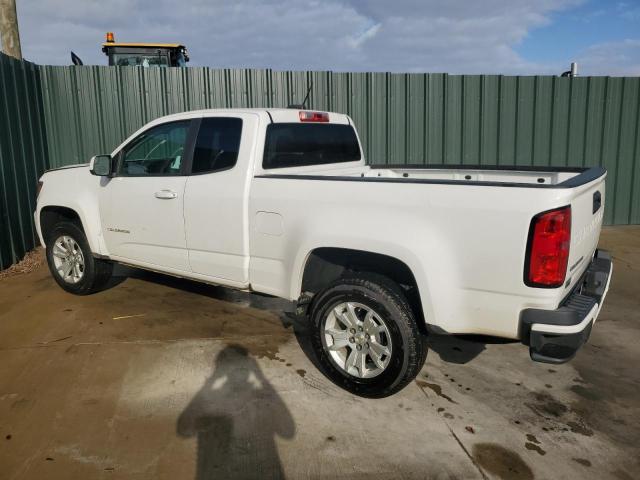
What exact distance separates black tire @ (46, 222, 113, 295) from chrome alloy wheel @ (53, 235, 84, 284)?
1.4 inches

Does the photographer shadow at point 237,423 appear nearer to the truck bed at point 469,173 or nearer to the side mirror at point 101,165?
the truck bed at point 469,173

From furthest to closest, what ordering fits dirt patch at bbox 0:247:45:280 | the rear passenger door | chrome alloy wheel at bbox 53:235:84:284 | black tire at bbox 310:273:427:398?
dirt patch at bbox 0:247:45:280, chrome alloy wheel at bbox 53:235:84:284, the rear passenger door, black tire at bbox 310:273:427:398

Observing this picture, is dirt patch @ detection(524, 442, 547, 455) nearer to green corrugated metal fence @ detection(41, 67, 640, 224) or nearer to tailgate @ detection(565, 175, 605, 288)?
tailgate @ detection(565, 175, 605, 288)

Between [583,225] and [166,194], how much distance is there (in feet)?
10.3

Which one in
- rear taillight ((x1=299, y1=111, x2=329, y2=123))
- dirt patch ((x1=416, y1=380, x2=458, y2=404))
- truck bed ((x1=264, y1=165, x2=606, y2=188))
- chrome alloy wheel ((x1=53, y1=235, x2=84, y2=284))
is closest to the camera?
dirt patch ((x1=416, y1=380, x2=458, y2=404))

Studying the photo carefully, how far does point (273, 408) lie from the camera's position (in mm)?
3432

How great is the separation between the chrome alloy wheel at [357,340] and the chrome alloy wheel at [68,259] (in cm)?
317

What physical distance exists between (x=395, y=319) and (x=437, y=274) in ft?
1.33

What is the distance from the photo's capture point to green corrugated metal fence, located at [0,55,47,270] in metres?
6.88

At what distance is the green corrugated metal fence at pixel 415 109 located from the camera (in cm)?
861

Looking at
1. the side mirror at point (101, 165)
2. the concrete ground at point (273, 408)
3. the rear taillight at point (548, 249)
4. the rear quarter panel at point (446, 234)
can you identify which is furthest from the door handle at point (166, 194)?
the rear taillight at point (548, 249)

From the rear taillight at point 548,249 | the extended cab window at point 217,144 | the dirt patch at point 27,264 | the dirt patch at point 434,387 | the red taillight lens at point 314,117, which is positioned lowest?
the dirt patch at point 434,387

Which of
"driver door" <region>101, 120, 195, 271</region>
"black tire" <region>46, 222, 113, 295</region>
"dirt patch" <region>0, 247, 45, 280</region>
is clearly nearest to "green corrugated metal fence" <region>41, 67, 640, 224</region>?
"dirt patch" <region>0, 247, 45, 280</region>

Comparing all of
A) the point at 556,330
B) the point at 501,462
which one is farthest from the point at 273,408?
the point at 556,330
